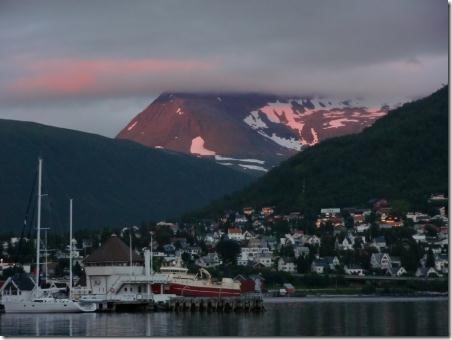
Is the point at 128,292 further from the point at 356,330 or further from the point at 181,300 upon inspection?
the point at 356,330

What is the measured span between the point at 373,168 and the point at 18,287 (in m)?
103

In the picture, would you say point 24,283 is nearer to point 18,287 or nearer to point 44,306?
point 18,287

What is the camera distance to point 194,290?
264ft

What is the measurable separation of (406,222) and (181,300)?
7772cm

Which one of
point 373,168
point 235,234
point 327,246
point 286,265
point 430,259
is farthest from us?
point 373,168

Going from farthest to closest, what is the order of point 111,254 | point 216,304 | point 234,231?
1. point 234,231
2. point 111,254
3. point 216,304

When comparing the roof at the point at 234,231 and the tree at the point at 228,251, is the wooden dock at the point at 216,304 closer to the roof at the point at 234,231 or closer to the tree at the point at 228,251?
the tree at the point at 228,251

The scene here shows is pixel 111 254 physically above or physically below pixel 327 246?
below

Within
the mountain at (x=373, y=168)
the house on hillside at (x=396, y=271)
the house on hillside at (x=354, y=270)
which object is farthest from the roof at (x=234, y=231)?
the house on hillside at (x=396, y=271)

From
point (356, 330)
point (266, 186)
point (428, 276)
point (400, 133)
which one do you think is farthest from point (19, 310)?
point (266, 186)

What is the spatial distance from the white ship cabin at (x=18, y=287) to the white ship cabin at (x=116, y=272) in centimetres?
366

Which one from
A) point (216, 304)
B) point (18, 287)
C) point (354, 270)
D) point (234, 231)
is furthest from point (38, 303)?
point (234, 231)

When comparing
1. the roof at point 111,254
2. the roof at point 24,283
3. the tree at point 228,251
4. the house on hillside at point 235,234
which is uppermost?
the house on hillside at point 235,234

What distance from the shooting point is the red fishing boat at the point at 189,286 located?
79312 millimetres
